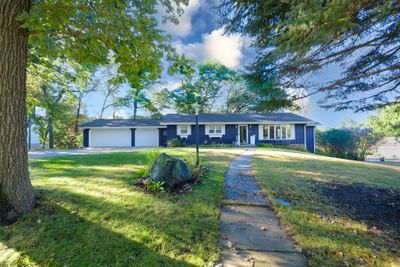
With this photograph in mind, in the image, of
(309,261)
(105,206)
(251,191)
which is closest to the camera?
(309,261)

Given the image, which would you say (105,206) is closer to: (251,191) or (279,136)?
(251,191)

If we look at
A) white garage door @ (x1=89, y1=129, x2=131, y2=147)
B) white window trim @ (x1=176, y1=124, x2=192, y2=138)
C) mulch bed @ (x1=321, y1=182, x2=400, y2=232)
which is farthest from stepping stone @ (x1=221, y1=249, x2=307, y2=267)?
white garage door @ (x1=89, y1=129, x2=131, y2=147)

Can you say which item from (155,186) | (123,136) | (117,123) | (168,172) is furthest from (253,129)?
(155,186)

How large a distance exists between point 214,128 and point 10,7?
65.1ft

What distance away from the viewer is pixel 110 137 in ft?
78.1

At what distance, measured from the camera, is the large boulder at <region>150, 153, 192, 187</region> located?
207 inches

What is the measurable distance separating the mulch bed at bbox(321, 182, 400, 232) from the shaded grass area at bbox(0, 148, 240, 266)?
9.81 feet

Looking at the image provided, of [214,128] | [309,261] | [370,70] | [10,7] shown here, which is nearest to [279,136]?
[214,128]

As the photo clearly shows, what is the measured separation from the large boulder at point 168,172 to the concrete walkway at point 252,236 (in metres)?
1.32

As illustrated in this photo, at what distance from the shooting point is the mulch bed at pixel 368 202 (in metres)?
4.11

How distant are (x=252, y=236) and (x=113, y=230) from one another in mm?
2297

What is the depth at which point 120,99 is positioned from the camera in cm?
3212

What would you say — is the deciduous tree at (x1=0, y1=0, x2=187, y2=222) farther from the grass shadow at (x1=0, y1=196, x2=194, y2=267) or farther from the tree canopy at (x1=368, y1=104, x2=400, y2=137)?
the tree canopy at (x1=368, y1=104, x2=400, y2=137)

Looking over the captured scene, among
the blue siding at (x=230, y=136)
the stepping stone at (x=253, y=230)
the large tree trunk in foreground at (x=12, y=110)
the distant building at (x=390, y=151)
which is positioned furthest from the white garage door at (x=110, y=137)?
the distant building at (x=390, y=151)
